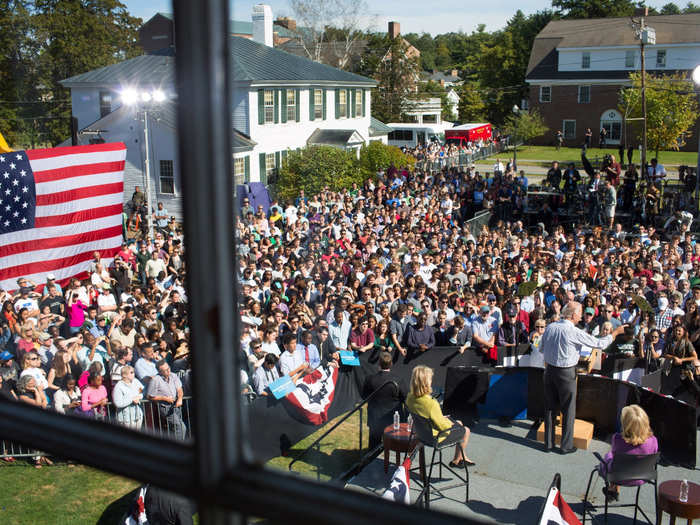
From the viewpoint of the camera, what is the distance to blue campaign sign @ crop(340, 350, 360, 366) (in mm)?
9453

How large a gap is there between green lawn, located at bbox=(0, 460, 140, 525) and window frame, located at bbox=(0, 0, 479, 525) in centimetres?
701

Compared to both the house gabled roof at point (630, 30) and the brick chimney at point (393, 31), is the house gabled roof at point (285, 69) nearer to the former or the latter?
the house gabled roof at point (630, 30)

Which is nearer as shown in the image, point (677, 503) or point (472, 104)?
point (677, 503)

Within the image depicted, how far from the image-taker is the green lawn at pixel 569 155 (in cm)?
4222

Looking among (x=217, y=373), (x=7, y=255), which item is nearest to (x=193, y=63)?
(x=217, y=373)

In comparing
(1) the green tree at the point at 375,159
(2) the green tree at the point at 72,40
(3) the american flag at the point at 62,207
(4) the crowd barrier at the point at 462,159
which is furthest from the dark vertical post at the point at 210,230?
(4) the crowd barrier at the point at 462,159

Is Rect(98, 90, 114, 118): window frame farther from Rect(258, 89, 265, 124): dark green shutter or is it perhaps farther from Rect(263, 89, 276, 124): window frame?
Rect(263, 89, 276, 124): window frame

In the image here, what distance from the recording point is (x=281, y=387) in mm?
8398

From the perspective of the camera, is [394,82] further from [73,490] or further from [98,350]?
[73,490]

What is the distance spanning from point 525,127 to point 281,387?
42.5 meters

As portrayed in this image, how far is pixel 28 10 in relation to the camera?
2.02 metres

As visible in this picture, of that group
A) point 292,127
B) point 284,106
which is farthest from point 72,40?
point 292,127

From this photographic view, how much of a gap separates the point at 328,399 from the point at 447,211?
14392 mm

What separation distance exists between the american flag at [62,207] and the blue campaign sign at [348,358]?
11.3ft
